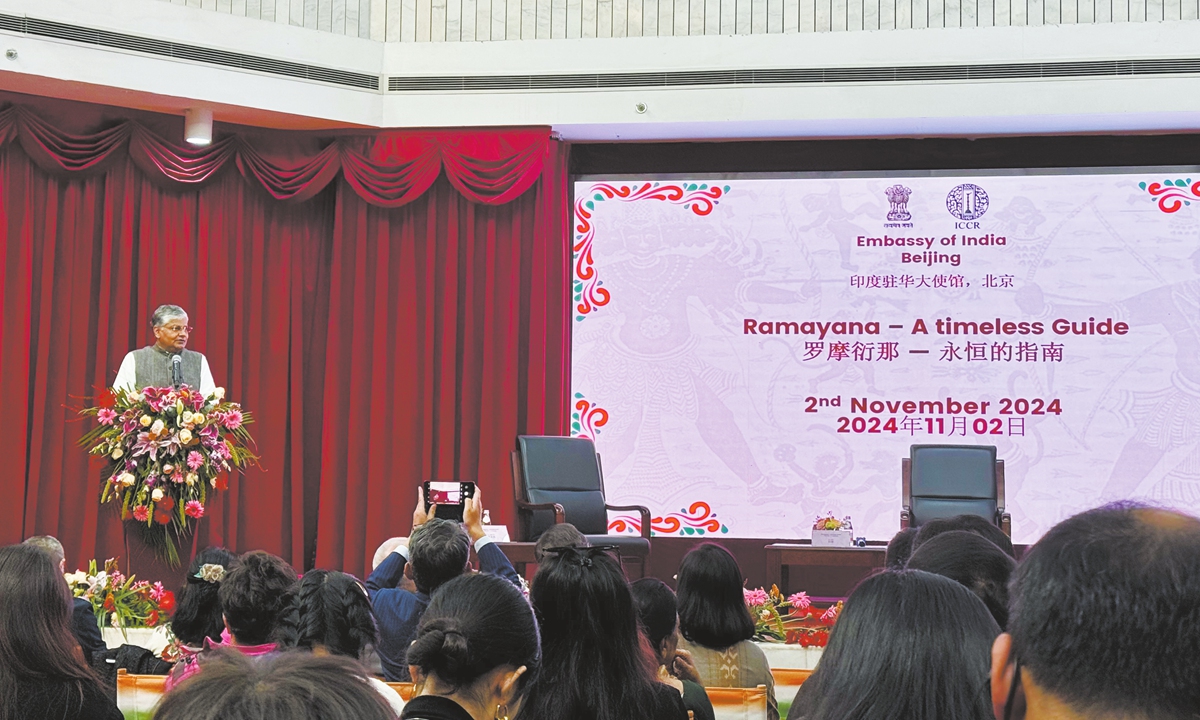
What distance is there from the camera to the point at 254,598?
2.52 m

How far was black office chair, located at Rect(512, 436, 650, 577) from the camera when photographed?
627 centimetres

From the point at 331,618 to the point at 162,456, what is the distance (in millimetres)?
3130

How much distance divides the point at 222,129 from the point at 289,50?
65 cm

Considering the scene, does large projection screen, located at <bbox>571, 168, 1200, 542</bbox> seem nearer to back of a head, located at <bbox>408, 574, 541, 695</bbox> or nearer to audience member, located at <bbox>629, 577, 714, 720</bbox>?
audience member, located at <bbox>629, 577, 714, 720</bbox>

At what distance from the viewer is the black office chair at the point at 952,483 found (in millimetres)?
6281

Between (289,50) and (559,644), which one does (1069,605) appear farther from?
(289,50)

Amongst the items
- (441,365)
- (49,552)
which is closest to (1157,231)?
(441,365)

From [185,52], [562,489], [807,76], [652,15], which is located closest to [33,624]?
[562,489]

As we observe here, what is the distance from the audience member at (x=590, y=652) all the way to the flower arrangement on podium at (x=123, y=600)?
314 cm

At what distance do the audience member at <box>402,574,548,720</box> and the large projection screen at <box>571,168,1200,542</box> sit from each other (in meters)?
5.35

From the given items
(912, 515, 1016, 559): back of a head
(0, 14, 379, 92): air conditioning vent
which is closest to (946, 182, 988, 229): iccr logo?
(0, 14, 379, 92): air conditioning vent

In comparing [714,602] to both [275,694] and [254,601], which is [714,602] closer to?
[254,601]

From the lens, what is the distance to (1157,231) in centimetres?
697

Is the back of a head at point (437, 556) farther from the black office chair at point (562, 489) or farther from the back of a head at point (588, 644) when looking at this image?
the black office chair at point (562, 489)
